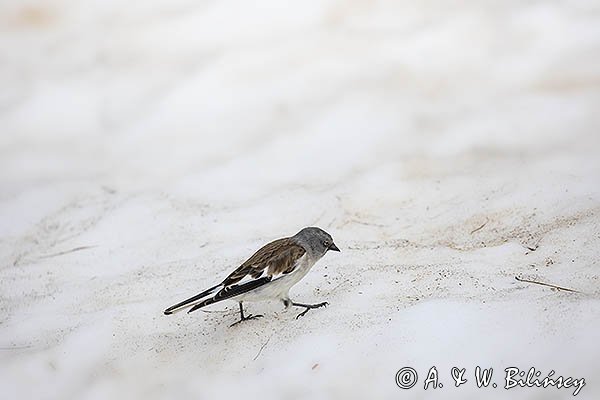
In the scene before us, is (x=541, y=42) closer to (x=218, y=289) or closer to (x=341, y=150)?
(x=341, y=150)

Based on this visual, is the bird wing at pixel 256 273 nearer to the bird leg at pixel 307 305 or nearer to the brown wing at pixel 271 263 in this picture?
A: the brown wing at pixel 271 263

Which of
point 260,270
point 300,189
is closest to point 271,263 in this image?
point 260,270

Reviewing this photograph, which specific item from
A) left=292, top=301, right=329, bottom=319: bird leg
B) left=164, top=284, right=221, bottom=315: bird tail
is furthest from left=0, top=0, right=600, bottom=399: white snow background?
left=164, top=284, right=221, bottom=315: bird tail

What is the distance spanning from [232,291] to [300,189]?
1.79 metres

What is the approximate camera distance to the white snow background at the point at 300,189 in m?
4.85

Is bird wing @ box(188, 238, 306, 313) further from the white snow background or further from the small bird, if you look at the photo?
the white snow background

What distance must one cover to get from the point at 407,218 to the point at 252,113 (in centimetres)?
171

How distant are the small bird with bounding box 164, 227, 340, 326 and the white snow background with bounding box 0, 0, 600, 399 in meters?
0.16

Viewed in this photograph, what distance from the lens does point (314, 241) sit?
5.37m

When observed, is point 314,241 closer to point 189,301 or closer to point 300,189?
point 189,301

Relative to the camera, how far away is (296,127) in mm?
7230

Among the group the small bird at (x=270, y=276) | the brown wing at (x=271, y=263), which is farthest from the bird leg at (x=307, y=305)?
the brown wing at (x=271, y=263)

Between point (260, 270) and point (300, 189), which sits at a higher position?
point (260, 270)

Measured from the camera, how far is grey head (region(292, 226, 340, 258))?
533cm
